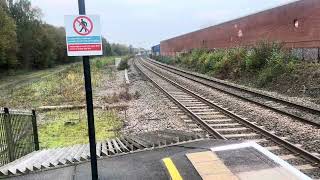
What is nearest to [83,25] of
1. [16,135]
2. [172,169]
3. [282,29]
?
[172,169]

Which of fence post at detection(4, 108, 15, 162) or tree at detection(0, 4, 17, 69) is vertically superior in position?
tree at detection(0, 4, 17, 69)

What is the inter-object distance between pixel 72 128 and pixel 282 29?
71.0 feet

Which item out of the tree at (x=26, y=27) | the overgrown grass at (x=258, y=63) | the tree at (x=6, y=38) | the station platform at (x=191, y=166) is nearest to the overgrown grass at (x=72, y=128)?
the station platform at (x=191, y=166)

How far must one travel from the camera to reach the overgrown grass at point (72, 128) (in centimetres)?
1294

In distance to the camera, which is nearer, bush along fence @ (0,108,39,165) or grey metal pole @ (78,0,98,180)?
grey metal pole @ (78,0,98,180)

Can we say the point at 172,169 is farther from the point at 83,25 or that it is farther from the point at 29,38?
the point at 29,38

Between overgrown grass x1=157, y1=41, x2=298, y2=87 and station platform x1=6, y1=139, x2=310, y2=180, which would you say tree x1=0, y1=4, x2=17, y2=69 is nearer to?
overgrown grass x1=157, y1=41, x2=298, y2=87

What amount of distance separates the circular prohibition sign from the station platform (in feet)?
7.01

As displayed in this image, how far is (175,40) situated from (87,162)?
7856cm

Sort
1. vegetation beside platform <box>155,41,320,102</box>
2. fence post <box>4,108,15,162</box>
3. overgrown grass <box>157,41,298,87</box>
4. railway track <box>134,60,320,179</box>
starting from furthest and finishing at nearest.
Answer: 1. overgrown grass <box>157,41,298,87</box>
2. vegetation beside platform <box>155,41,320,102</box>
3. fence post <box>4,108,15,162</box>
4. railway track <box>134,60,320,179</box>

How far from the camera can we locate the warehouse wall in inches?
1045

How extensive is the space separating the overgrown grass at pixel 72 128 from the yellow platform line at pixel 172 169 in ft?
18.8

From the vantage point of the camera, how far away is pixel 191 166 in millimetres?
6418

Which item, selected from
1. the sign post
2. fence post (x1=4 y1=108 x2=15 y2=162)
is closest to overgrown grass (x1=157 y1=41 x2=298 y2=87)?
fence post (x1=4 y1=108 x2=15 y2=162)
